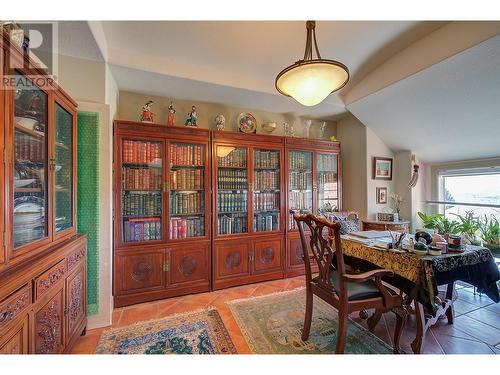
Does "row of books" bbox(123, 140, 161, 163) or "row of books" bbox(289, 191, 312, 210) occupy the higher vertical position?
"row of books" bbox(123, 140, 161, 163)

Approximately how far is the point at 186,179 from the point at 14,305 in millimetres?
1915

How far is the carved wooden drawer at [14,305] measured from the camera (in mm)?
933

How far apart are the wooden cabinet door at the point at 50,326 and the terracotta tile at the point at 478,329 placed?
3188 millimetres

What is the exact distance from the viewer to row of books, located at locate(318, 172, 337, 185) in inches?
141

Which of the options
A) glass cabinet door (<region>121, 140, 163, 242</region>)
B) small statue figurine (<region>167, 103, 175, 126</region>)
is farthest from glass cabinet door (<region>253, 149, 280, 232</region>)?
glass cabinet door (<region>121, 140, 163, 242</region>)

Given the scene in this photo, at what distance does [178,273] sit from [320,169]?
2577 mm

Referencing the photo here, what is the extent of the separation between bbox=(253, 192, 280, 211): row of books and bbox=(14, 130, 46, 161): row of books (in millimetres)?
2270

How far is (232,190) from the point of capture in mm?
3039

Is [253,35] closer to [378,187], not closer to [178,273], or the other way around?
[178,273]

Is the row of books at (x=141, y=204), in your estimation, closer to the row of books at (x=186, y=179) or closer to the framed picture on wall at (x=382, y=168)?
the row of books at (x=186, y=179)

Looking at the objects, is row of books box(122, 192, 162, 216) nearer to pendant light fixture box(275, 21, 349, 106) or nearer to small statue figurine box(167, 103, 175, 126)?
small statue figurine box(167, 103, 175, 126)

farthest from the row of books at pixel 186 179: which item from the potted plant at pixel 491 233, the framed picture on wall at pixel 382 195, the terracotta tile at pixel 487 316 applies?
the potted plant at pixel 491 233

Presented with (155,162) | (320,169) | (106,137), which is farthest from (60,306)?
(320,169)

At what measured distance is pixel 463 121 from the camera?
8.49 feet
